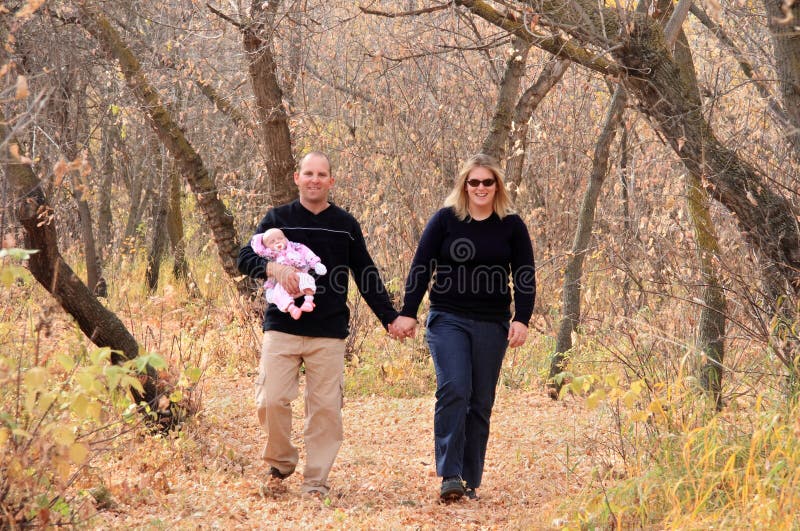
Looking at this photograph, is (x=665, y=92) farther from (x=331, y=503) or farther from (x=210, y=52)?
(x=210, y=52)

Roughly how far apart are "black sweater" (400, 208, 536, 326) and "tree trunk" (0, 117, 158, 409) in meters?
→ 1.73

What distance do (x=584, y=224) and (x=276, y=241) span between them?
3416 mm

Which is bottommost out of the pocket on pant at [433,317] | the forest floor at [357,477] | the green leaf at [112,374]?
the forest floor at [357,477]

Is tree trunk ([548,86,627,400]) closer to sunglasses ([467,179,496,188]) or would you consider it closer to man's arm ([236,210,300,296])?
sunglasses ([467,179,496,188])

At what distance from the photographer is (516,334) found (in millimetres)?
5391

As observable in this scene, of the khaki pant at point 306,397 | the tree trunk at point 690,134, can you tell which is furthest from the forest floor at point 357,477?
the tree trunk at point 690,134

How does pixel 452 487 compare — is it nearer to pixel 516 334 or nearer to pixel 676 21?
pixel 516 334

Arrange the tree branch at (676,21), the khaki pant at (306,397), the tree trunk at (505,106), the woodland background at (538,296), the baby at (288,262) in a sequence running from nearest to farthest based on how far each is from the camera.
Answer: the woodland background at (538,296)
the baby at (288,262)
the khaki pant at (306,397)
the tree branch at (676,21)
the tree trunk at (505,106)

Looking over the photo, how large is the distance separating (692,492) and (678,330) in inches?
78.0

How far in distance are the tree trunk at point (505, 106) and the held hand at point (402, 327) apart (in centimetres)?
298

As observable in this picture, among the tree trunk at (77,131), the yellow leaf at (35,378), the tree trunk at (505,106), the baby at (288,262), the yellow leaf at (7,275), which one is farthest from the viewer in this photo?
the tree trunk at (77,131)

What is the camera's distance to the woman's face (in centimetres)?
542

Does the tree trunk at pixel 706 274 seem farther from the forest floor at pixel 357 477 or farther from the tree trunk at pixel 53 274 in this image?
the tree trunk at pixel 53 274

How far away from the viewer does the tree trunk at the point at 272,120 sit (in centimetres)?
850
